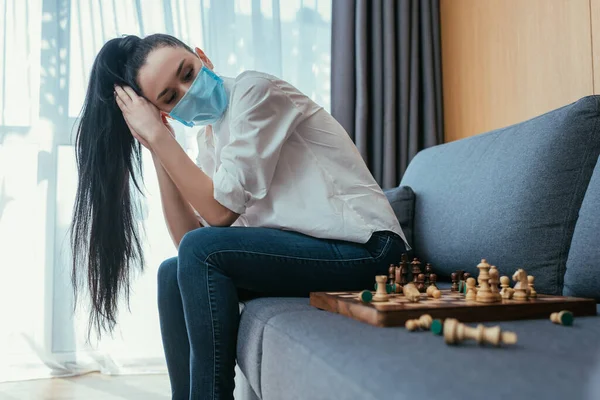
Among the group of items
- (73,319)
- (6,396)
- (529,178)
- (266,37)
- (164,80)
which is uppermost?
(266,37)

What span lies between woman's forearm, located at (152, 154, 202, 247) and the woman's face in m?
0.21

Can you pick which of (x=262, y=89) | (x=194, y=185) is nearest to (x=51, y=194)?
(x=194, y=185)

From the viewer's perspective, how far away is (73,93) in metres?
2.55

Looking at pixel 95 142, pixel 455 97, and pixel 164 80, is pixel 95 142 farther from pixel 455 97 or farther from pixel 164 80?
pixel 455 97

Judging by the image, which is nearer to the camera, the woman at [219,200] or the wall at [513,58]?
the woman at [219,200]

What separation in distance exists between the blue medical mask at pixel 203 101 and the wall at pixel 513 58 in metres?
1.18

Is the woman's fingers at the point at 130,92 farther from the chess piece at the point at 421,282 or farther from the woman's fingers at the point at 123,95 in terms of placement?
the chess piece at the point at 421,282

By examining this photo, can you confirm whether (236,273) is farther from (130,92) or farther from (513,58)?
(513,58)

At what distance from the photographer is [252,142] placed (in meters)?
1.34

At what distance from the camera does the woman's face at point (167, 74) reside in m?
1.48

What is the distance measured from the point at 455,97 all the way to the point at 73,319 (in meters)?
2.04

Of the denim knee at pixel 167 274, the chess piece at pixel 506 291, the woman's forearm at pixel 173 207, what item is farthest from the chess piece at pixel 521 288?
the woman's forearm at pixel 173 207

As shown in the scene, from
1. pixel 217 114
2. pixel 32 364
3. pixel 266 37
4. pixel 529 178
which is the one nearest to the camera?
pixel 529 178

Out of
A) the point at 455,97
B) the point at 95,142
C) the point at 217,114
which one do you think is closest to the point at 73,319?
the point at 95,142
